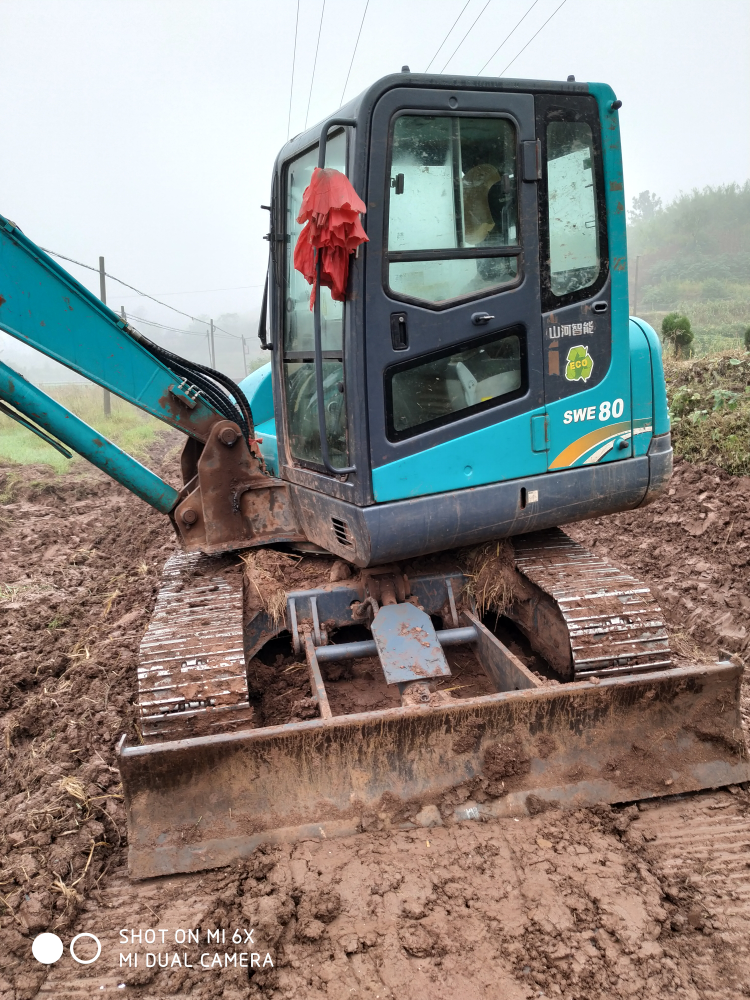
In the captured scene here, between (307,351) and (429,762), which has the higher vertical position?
(307,351)

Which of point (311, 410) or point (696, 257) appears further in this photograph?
point (696, 257)

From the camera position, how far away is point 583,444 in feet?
12.2

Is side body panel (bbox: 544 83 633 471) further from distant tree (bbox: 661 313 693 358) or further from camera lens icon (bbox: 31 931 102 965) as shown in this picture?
distant tree (bbox: 661 313 693 358)

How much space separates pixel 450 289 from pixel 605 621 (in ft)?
5.40

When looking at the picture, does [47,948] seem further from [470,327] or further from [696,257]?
[696,257]

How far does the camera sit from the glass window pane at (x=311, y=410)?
11.3 feet

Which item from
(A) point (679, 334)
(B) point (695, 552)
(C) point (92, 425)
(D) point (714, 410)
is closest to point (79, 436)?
(B) point (695, 552)

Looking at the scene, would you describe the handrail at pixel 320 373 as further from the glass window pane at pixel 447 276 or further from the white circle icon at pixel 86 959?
the white circle icon at pixel 86 959

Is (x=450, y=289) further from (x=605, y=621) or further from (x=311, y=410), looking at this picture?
(x=605, y=621)

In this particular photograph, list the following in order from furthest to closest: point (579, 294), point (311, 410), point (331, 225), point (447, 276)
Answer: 1. point (311, 410)
2. point (579, 294)
3. point (447, 276)
4. point (331, 225)

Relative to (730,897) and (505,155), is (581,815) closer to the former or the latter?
(730,897)

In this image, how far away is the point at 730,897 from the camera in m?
2.73

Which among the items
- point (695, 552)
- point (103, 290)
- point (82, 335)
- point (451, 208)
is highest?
point (103, 290)

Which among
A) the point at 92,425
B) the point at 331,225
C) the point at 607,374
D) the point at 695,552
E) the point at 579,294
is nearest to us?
the point at 331,225
